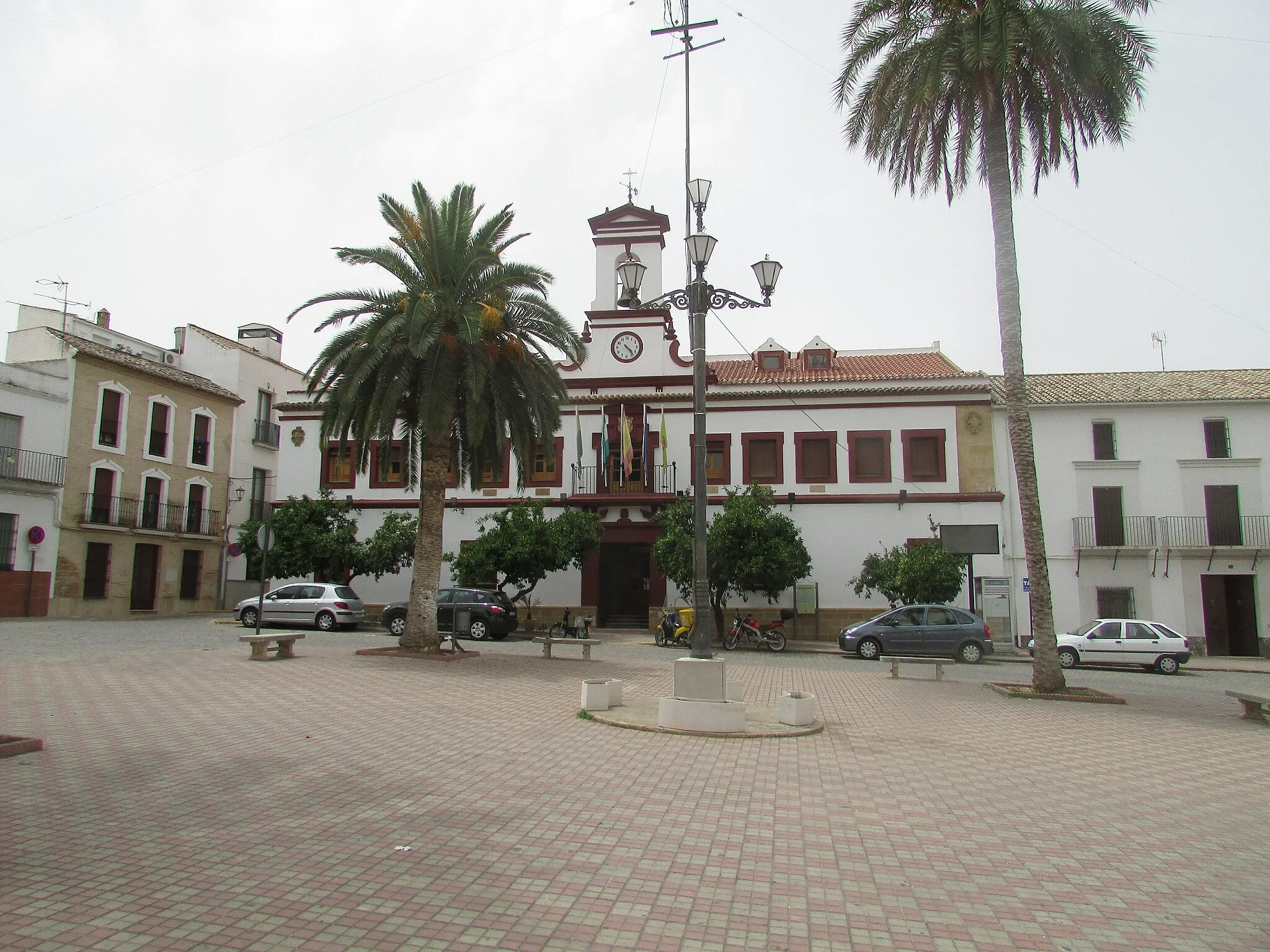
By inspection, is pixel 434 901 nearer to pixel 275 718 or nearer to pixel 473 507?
pixel 275 718

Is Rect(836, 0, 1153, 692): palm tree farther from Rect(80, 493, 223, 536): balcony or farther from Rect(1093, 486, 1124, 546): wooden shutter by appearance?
Rect(80, 493, 223, 536): balcony

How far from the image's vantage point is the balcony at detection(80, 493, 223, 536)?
33.0 meters

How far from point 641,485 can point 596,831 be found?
1011 inches

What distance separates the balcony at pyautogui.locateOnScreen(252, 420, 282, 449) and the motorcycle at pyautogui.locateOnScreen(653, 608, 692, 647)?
984 inches

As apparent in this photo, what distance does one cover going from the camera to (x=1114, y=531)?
98.7 feet

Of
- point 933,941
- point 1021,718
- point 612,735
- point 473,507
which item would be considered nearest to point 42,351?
point 473,507

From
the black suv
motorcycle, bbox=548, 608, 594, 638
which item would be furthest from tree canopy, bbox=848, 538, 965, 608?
the black suv

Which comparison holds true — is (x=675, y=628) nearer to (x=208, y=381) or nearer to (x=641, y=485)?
(x=641, y=485)

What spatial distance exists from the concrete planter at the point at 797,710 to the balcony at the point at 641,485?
800 inches

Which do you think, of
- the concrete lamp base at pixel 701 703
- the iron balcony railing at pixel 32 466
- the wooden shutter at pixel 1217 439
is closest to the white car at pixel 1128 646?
the wooden shutter at pixel 1217 439

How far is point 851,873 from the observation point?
5.65m

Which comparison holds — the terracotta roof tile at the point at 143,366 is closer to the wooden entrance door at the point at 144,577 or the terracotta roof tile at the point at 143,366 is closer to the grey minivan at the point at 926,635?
the wooden entrance door at the point at 144,577

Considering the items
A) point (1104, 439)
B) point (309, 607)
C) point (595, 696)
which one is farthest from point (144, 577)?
point (1104, 439)

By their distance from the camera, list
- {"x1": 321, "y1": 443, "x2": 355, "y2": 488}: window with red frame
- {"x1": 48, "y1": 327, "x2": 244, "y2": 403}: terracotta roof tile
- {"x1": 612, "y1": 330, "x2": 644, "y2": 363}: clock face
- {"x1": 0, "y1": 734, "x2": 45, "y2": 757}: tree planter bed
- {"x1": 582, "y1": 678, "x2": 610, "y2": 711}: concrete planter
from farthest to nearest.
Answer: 1. {"x1": 321, "y1": 443, "x2": 355, "y2": 488}: window with red frame
2. {"x1": 48, "y1": 327, "x2": 244, "y2": 403}: terracotta roof tile
3. {"x1": 612, "y1": 330, "x2": 644, "y2": 363}: clock face
4. {"x1": 582, "y1": 678, "x2": 610, "y2": 711}: concrete planter
5. {"x1": 0, "y1": 734, "x2": 45, "y2": 757}: tree planter bed
